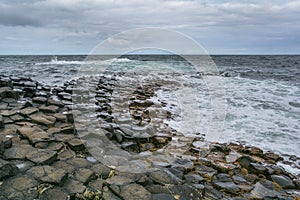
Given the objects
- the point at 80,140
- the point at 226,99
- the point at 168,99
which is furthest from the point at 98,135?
the point at 226,99

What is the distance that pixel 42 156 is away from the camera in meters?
2.91

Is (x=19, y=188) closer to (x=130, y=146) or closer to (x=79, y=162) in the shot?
(x=79, y=162)

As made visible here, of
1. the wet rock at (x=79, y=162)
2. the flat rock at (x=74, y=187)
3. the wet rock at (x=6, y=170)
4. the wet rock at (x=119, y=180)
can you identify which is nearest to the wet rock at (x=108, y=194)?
the wet rock at (x=119, y=180)

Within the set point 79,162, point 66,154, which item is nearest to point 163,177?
point 79,162

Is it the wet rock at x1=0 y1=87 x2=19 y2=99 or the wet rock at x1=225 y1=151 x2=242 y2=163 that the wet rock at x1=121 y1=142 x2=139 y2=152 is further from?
the wet rock at x1=0 y1=87 x2=19 y2=99

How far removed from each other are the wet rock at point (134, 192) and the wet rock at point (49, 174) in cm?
62

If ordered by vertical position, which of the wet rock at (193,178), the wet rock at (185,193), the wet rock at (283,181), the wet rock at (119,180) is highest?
the wet rock at (119,180)

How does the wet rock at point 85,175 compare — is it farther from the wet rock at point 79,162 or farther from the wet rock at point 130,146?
the wet rock at point 130,146

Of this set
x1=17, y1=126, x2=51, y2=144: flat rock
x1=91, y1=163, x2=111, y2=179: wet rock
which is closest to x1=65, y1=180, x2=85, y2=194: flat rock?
x1=91, y1=163, x2=111, y2=179: wet rock

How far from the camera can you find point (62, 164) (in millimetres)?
2918

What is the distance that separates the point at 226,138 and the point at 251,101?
4593mm

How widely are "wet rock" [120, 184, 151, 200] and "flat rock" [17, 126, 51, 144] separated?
4.89 ft

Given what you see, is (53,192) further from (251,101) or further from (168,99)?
(251,101)

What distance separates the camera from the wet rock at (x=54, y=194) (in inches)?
89.1
